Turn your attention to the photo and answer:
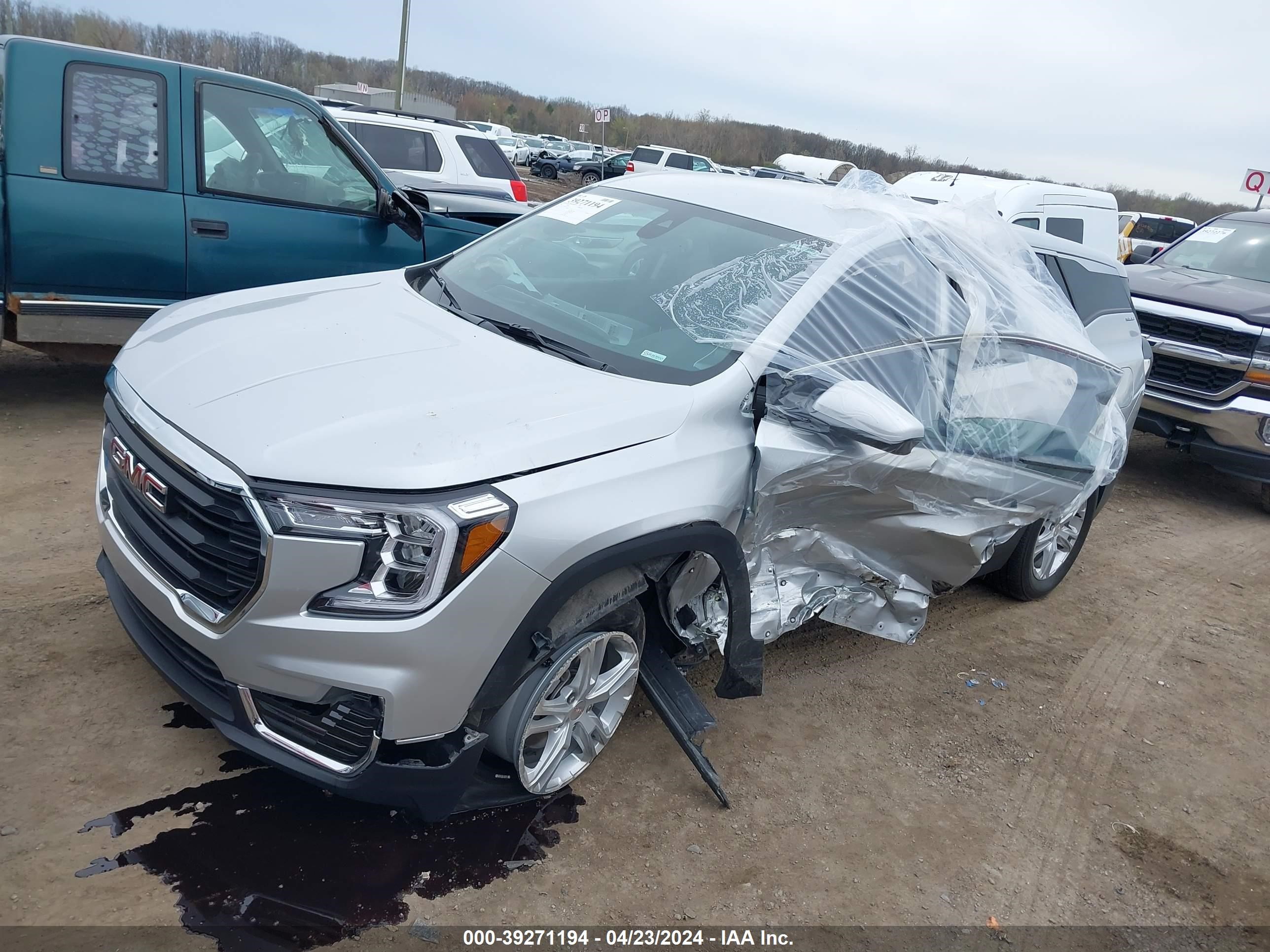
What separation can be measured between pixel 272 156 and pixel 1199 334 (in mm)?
6489

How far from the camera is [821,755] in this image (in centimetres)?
335

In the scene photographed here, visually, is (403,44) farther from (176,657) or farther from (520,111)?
(520,111)

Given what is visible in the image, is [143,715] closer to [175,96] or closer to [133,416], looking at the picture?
[133,416]

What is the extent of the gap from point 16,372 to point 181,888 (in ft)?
16.7

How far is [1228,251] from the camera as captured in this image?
26.5ft

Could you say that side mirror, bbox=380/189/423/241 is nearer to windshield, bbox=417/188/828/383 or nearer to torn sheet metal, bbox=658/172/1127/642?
windshield, bbox=417/188/828/383

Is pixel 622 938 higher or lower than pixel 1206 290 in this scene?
lower

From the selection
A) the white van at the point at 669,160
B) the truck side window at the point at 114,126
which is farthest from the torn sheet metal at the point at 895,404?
the white van at the point at 669,160

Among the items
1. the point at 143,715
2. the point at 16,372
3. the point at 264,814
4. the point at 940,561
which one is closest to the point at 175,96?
the point at 16,372

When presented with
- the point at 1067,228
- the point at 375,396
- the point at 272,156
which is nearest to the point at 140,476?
the point at 375,396

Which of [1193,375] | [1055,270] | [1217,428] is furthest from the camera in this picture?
[1193,375]

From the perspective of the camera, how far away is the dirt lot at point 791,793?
2.49 m

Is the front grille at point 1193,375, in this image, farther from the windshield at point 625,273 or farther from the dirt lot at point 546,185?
the dirt lot at point 546,185

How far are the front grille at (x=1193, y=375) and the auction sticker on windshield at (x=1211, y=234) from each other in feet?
7.14
